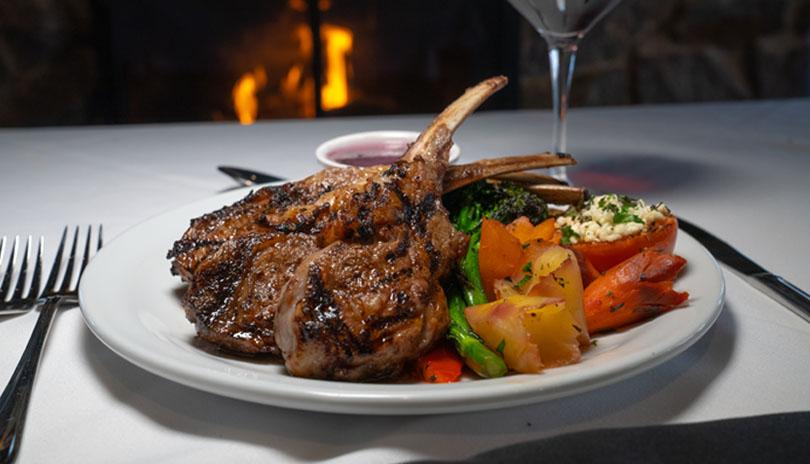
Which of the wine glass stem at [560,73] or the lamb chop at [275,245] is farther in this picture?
the wine glass stem at [560,73]

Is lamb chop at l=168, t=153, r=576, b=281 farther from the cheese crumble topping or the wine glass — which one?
the wine glass

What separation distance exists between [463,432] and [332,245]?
1.39 ft

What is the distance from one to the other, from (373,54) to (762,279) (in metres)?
4.37

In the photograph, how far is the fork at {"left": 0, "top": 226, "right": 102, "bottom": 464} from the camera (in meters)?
1.17

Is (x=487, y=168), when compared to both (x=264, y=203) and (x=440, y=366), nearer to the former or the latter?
(x=264, y=203)

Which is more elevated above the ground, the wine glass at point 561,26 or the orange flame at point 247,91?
the wine glass at point 561,26

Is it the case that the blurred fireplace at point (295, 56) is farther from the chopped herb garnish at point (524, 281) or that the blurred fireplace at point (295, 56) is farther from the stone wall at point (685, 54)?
the chopped herb garnish at point (524, 281)

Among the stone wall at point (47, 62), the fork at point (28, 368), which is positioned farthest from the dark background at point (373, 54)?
the fork at point (28, 368)

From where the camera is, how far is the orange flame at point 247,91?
5.79 metres

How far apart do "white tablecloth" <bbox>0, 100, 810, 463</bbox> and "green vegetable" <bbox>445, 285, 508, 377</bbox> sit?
0.09 meters

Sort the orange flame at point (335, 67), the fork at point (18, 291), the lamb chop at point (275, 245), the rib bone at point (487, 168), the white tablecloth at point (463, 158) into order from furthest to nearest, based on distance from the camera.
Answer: the orange flame at point (335, 67) → the rib bone at point (487, 168) → the fork at point (18, 291) → the lamb chop at point (275, 245) → the white tablecloth at point (463, 158)

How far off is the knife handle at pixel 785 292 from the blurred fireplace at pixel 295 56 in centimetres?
378

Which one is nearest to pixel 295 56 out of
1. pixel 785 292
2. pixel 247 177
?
pixel 247 177

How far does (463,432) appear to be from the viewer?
1.24 metres
